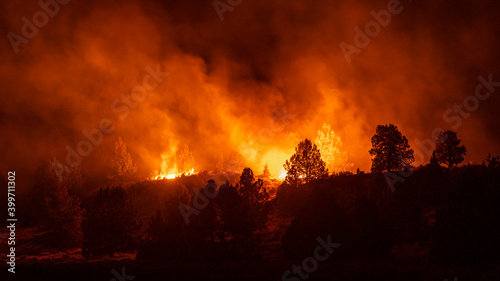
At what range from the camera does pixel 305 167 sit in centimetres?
5394

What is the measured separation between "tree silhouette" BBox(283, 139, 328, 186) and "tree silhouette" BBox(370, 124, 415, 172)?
865 cm

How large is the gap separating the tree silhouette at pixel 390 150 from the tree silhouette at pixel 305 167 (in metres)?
8.65

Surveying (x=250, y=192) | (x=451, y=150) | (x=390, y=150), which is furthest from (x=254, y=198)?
(x=451, y=150)

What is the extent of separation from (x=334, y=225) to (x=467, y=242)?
32.2 feet

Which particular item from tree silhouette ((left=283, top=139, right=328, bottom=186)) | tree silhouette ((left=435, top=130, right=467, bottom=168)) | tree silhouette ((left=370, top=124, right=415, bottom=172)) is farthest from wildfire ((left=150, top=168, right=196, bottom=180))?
tree silhouette ((left=435, top=130, right=467, bottom=168))

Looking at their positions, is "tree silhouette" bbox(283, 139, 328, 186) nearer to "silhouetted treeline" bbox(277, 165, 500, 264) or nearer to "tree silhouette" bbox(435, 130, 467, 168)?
"silhouetted treeline" bbox(277, 165, 500, 264)

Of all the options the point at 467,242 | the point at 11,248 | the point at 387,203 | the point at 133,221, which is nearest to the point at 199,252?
the point at 133,221

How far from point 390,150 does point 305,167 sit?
42.0ft

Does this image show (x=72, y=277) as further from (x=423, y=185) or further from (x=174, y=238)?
(x=423, y=185)

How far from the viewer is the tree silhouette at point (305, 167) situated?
5369cm

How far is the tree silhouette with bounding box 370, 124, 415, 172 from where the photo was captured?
51.5 m

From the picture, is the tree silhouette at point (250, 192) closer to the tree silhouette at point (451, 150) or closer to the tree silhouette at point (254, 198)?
the tree silhouette at point (254, 198)

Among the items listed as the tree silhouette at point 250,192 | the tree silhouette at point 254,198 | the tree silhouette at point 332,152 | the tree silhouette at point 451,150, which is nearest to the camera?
the tree silhouette at point 254,198

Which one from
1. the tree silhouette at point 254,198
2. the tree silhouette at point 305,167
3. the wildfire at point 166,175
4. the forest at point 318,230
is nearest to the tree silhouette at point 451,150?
the forest at point 318,230
